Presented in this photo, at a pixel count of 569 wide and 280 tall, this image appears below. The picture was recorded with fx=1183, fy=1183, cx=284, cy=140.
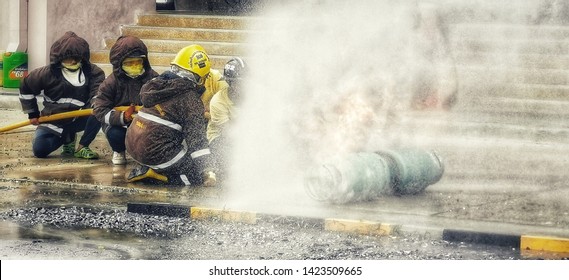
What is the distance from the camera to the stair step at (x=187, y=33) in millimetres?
15273

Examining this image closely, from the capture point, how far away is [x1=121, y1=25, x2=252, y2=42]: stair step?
50.1 feet

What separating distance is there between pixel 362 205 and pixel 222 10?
7997 millimetres

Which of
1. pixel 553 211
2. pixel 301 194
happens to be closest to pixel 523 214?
pixel 553 211

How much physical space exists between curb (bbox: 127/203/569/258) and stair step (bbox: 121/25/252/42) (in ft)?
21.0

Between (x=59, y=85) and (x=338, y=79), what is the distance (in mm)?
2780

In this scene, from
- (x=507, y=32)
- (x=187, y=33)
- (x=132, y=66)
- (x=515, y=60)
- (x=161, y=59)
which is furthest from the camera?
(x=187, y=33)

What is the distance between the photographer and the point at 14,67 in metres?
16.3

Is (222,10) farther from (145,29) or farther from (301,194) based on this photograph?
(301,194)

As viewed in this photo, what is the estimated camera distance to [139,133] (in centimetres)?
1014

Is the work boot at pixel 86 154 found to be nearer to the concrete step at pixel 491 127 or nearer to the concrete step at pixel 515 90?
the concrete step at pixel 491 127

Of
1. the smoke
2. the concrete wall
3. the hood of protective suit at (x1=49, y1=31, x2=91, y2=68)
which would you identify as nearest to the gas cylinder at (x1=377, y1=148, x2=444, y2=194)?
the smoke

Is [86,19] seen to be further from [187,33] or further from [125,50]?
[125,50]

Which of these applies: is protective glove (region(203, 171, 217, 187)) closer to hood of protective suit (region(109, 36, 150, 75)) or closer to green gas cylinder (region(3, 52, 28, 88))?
hood of protective suit (region(109, 36, 150, 75))

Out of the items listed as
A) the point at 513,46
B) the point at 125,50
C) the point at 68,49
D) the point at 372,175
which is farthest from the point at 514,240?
the point at 513,46
